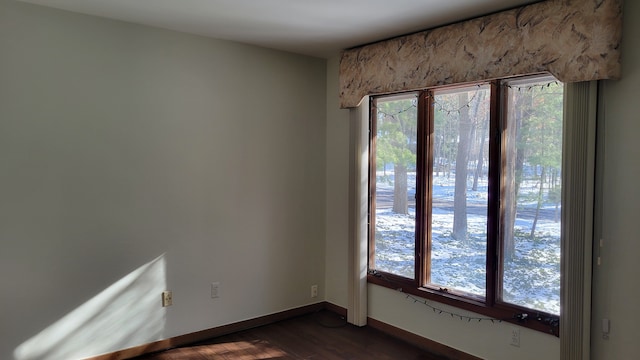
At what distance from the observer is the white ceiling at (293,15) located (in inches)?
113

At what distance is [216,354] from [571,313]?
2.50 m

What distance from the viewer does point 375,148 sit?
13.5 ft

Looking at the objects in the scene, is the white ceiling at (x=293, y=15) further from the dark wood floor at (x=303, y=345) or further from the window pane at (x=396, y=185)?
the dark wood floor at (x=303, y=345)

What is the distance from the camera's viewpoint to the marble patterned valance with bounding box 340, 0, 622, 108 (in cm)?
256

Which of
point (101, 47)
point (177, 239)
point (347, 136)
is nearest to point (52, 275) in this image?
point (177, 239)

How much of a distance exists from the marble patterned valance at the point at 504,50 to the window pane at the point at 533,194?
0.66 feet

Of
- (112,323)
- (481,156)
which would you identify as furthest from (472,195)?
(112,323)

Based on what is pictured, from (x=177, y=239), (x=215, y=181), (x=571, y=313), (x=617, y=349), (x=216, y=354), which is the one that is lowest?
(x=216, y=354)

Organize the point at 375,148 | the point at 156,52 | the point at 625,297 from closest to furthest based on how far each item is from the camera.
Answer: the point at 625,297, the point at 156,52, the point at 375,148

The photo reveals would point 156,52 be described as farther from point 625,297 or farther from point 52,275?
point 625,297

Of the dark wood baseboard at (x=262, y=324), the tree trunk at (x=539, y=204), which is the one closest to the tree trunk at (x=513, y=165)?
the tree trunk at (x=539, y=204)

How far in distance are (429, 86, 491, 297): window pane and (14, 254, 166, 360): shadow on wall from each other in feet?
7.23

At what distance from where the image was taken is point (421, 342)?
3.67m

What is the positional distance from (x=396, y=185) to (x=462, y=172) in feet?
2.16
